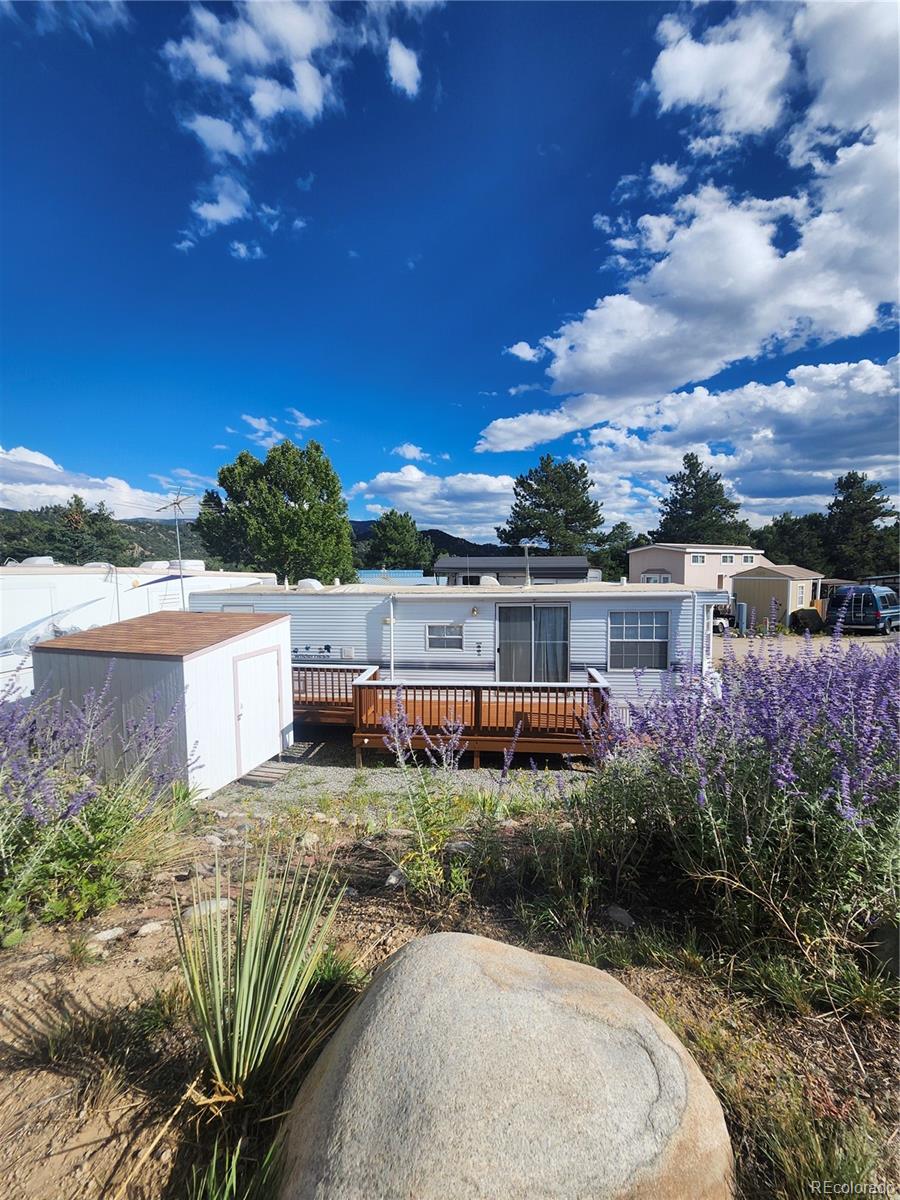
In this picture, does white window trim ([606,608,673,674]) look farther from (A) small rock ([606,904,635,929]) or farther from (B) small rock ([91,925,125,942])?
(B) small rock ([91,925,125,942])

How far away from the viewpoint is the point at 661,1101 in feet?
4.50

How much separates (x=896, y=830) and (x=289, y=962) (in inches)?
87.8

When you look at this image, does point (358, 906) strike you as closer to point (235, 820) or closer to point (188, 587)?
point (235, 820)

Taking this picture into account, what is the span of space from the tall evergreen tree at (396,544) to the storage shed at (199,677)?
3168cm

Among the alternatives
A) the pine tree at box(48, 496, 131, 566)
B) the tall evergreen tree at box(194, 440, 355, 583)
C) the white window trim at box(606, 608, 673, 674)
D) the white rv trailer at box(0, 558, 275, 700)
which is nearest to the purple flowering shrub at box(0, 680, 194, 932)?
the white rv trailer at box(0, 558, 275, 700)

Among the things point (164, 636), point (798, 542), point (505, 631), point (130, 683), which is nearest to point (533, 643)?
point (505, 631)

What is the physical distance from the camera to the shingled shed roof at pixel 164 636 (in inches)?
281

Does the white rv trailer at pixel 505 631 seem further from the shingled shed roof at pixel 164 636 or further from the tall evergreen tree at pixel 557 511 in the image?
the tall evergreen tree at pixel 557 511

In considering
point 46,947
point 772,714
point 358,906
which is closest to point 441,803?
point 358,906

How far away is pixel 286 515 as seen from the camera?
3219 centimetres

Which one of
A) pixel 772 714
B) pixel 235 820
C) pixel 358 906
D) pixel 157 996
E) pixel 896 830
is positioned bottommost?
pixel 235 820

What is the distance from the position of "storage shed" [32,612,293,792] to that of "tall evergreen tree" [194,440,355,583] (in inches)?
916

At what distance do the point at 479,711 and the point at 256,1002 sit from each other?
772 centimetres

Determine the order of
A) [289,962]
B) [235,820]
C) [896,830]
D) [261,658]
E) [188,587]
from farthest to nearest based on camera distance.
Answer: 1. [188,587]
2. [261,658]
3. [235,820]
4. [896,830]
5. [289,962]
